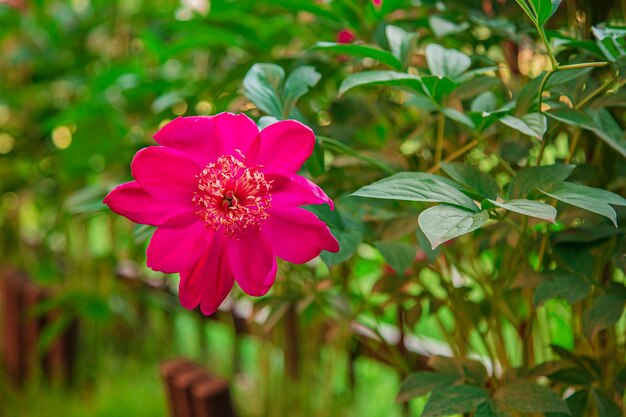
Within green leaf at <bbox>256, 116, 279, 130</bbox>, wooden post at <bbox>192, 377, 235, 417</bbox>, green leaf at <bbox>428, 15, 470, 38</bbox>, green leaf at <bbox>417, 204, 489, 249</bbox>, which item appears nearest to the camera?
green leaf at <bbox>417, 204, 489, 249</bbox>

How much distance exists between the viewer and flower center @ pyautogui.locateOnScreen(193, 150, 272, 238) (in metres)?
0.50

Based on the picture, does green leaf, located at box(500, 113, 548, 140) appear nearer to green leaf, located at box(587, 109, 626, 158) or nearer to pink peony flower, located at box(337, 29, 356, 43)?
green leaf, located at box(587, 109, 626, 158)

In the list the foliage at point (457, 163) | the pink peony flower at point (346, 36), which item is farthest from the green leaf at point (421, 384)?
the pink peony flower at point (346, 36)

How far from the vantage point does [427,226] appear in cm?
43

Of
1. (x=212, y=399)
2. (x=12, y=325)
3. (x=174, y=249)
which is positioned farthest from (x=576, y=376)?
(x=12, y=325)

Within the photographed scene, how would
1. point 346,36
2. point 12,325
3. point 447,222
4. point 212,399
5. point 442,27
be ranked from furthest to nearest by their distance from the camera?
1. point 12,325
2. point 212,399
3. point 346,36
4. point 442,27
5. point 447,222

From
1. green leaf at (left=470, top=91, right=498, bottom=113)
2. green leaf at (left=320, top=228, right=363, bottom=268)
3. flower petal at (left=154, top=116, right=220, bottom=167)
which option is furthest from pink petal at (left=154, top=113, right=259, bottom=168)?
green leaf at (left=470, top=91, right=498, bottom=113)

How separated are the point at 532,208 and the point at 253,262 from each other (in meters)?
0.19

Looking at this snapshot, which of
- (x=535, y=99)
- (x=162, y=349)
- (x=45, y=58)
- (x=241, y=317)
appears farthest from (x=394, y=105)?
(x=162, y=349)

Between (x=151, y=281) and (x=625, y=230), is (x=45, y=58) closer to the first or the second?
(x=151, y=281)

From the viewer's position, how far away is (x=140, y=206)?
1.68ft

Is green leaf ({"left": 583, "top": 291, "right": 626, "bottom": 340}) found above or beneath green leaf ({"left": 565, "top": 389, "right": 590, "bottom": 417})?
above

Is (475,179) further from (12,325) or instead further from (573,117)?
(12,325)

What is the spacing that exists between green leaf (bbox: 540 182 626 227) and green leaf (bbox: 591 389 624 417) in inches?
7.5
